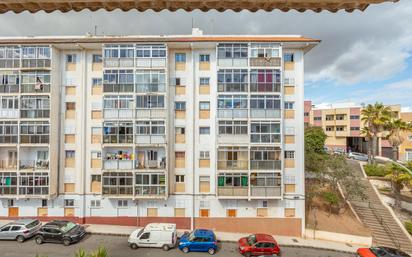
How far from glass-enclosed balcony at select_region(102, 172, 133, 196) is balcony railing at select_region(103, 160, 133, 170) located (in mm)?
567

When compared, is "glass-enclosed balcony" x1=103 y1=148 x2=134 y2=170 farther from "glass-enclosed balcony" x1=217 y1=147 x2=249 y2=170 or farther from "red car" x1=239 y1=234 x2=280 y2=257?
"red car" x1=239 y1=234 x2=280 y2=257

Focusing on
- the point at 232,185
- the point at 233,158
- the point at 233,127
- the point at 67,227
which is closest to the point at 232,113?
the point at 233,127

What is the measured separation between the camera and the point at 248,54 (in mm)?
23469

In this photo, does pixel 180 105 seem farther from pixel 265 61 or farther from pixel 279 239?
pixel 279 239

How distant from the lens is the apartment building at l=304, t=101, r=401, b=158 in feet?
181

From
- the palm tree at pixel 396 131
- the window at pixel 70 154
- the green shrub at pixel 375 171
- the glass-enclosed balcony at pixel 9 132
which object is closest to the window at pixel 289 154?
the palm tree at pixel 396 131

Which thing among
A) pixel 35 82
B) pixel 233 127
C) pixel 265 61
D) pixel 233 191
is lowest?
pixel 233 191

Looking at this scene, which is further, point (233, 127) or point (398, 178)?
point (398, 178)

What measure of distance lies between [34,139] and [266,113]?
22243 mm

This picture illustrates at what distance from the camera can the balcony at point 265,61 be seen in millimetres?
23312

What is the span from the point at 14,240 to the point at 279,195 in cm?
→ 2349

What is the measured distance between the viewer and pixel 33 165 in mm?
23547

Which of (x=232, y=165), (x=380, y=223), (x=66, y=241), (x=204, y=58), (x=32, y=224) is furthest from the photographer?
(x=380, y=223)

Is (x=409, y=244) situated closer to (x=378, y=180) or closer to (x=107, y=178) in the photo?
(x=378, y=180)
